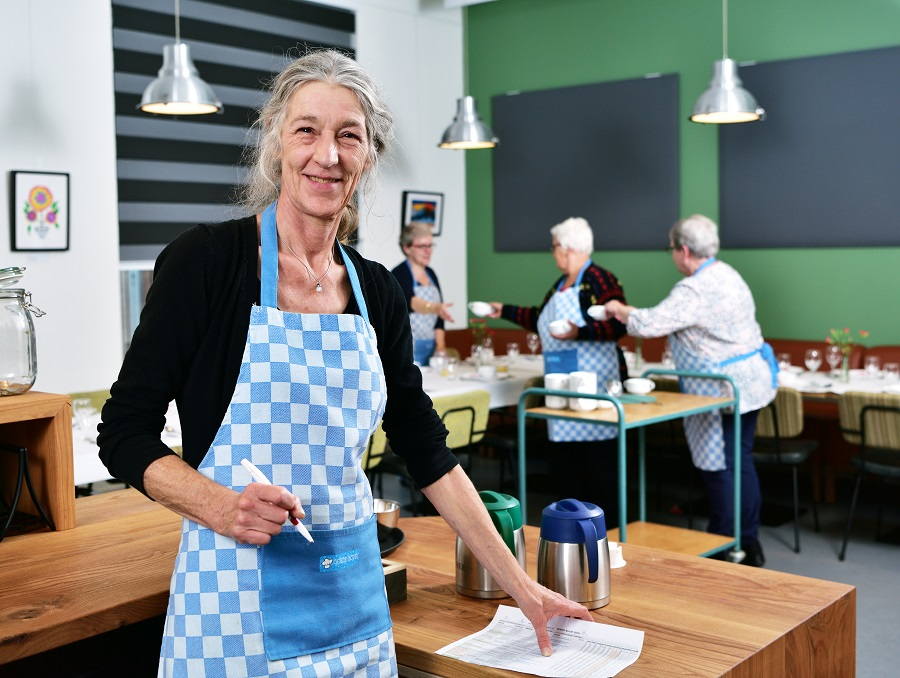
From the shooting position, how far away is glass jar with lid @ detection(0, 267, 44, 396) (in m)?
1.98

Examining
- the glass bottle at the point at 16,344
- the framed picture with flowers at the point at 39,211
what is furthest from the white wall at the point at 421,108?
the glass bottle at the point at 16,344

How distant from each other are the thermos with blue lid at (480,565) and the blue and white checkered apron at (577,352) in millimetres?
3279

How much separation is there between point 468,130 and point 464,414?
2.26 m

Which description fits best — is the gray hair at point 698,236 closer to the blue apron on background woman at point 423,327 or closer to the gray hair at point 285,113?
the blue apron on background woman at point 423,327

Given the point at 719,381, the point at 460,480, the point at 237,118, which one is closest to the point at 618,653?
the point at 460,480

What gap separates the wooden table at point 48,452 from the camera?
77.2 inches

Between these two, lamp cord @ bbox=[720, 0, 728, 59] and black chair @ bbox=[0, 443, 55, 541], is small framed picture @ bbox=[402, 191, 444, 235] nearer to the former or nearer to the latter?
lamp cord @ bbox=[720, 0, 728, 59]

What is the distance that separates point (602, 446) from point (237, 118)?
149 inches

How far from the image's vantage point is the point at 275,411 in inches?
57.4

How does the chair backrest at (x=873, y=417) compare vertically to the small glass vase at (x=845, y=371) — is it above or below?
below

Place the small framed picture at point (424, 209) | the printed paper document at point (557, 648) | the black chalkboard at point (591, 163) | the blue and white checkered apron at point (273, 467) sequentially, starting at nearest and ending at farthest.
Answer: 1. the blue and white checkered apron at point (273, 467)
2. the printed paper document at point (557, 648)
3. the black chalkboard at point (591, 163)
4. the small framed picture at point (424, 209)

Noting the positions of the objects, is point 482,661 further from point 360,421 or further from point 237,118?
point 237,118

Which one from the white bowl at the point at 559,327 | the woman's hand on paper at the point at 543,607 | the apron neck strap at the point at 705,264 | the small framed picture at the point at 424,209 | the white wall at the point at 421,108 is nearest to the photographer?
the woman's hand on paper at the point at 543,607

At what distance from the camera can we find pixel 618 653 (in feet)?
5.36
